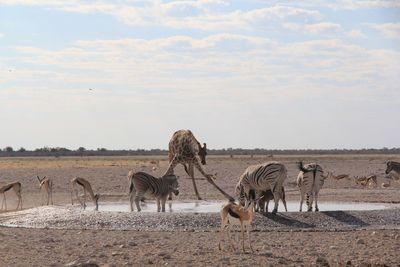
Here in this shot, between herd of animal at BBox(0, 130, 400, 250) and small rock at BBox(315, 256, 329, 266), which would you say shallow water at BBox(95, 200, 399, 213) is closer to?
herd of animal at BBox(0, 130, 400, 250)

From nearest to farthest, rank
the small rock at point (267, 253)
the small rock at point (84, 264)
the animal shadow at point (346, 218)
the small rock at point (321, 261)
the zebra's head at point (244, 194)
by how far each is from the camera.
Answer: the small rock at point (84, 264), the small rock at point (321, 261), the small rock at point (267, 253), the animal shadow at point (346, 218), the zebra's head at point (244, 194)

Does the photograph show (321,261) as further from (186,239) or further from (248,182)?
(248,182)

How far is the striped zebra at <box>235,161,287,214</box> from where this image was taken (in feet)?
59.2

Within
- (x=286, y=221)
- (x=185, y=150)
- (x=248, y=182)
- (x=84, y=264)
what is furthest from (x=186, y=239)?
(x=185, y=150)

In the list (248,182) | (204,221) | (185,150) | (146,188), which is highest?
(185,150)

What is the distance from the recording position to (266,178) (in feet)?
59.7

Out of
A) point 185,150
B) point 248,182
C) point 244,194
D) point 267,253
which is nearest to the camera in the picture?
point 267,253

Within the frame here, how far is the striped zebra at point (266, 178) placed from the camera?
1803 centimetres

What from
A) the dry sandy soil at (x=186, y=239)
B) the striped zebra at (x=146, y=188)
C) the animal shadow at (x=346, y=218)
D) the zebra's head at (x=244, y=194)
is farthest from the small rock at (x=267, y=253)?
the striped zebra at (x=146, y=188)

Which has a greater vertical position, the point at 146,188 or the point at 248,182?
the point at 248,182

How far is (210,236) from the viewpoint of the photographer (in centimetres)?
1530

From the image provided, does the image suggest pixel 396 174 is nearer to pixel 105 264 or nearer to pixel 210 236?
pixel 210 236

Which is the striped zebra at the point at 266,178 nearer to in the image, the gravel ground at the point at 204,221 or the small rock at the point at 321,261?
the gravel ground at the point at 204,221

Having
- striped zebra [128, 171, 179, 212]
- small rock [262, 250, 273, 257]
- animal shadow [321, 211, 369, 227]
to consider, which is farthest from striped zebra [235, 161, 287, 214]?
small rock [262, 250, 273, 257]
